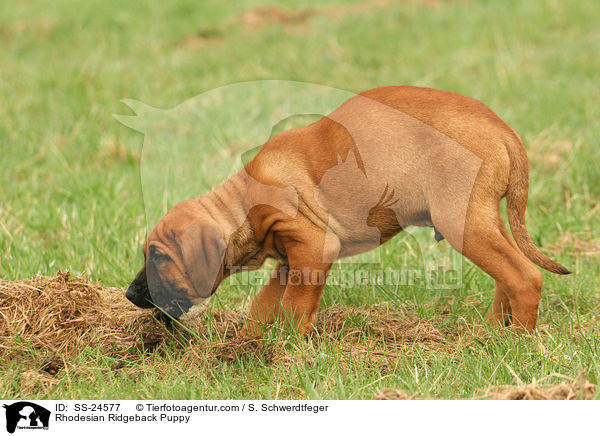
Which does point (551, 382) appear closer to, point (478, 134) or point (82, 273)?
point (478, 134)

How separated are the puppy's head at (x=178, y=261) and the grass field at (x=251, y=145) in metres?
0.28

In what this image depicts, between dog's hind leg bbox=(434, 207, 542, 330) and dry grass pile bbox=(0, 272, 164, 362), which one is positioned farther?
dry grass pile bbox=(0, 272, 164, 362)

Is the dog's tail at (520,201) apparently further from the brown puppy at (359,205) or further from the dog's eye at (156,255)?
the dog's eye at (156,255)

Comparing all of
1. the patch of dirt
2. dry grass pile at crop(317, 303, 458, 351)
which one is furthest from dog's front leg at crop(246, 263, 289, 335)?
the patch of dirt

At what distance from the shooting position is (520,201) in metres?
3.93

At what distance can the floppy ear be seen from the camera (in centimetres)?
390

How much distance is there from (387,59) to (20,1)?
26.2ft

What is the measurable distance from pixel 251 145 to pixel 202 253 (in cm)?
356

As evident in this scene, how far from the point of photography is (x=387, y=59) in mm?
10062

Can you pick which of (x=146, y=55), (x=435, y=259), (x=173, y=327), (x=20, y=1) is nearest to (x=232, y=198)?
(x=173, y=327)

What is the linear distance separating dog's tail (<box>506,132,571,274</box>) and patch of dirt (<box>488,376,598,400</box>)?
0.89 meters
